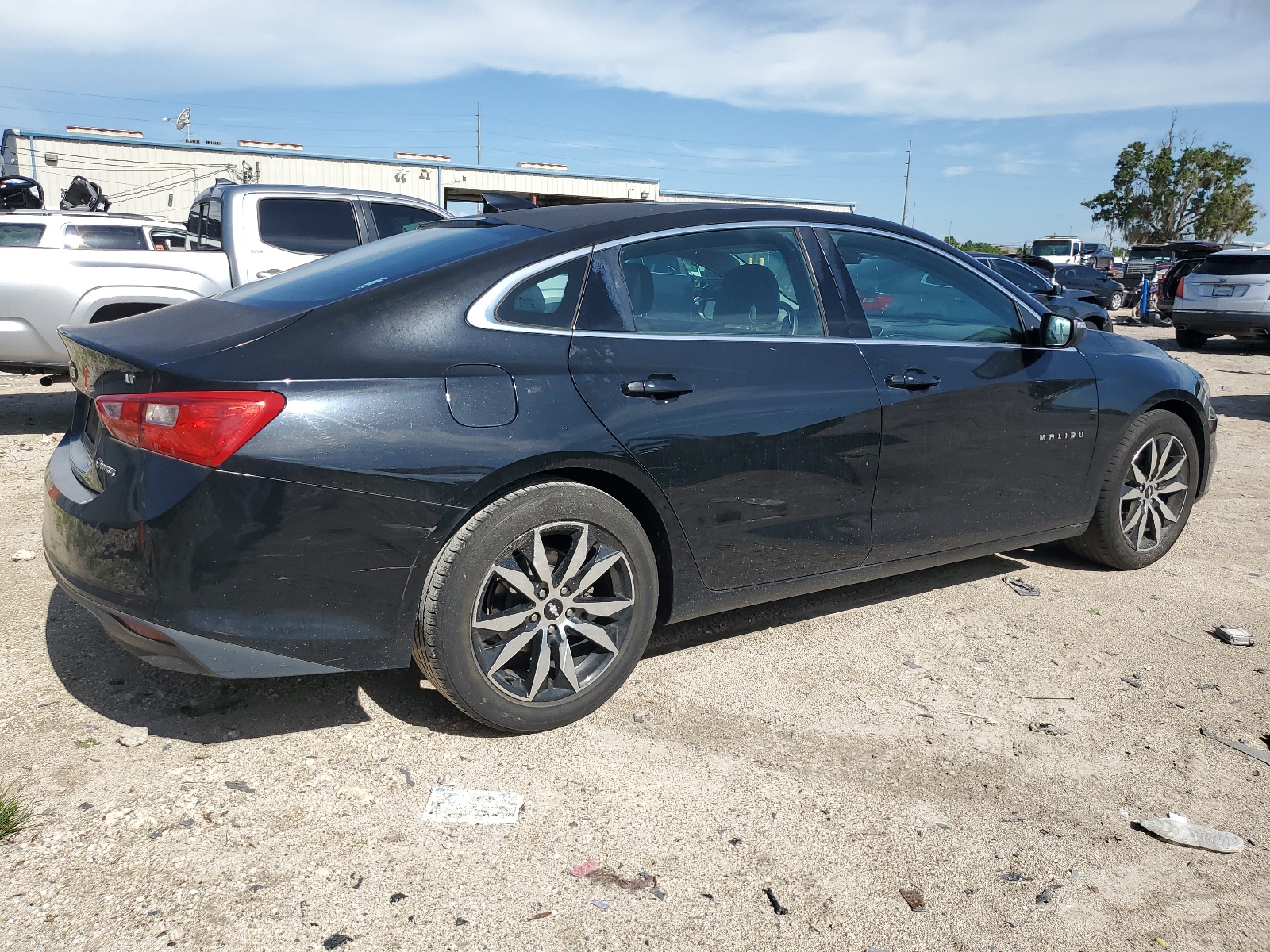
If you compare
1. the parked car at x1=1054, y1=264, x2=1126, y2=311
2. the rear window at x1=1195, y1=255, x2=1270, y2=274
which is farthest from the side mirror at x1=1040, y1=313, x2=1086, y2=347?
the parked car at x1=1054, y1=264, x2=1126, y2=311

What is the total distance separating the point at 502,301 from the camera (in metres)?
3.03

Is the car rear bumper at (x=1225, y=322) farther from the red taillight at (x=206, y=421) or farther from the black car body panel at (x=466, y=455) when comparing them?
the red taillight at (x=206, y=421)

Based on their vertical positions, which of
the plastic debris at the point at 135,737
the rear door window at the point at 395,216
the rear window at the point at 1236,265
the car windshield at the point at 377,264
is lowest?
the plastic debris at the point at 135,737

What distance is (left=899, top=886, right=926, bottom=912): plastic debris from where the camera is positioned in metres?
2.41

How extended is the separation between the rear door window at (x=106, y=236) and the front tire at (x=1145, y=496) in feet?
26.9

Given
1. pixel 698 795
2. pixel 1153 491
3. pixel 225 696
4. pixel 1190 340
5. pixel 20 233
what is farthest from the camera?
pixel 1190 340

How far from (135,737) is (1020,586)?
3815 millimetres

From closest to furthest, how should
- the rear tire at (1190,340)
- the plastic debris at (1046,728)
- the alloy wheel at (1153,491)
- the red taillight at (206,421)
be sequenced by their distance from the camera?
the red taillight at (206,421), the plastic debris at (1046,728), the alloy wheel at (1153,491), the rear tire at (1190,340)

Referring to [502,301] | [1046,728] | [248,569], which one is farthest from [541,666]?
[1046,728]

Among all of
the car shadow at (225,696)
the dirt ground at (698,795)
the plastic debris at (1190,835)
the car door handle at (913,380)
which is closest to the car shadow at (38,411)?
the dirt ground at (698,795)

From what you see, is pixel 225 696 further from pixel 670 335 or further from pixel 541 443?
pixel 670 335

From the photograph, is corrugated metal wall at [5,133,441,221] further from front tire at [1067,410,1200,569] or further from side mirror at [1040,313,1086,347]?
side mirror at [1040,313,1086,347]

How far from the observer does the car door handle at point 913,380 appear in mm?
3760

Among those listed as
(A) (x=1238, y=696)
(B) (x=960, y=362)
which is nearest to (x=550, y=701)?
(B) (x=960, y=362)
